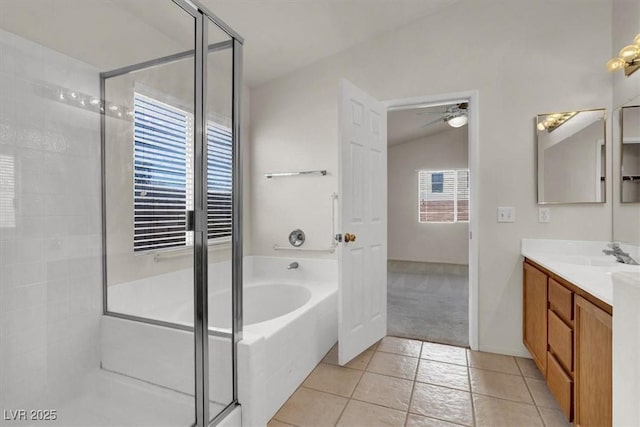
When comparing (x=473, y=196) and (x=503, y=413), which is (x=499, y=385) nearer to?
(x=503, y=413)

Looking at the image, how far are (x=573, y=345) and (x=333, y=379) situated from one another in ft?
4.50

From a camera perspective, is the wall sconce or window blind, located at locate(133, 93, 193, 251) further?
the wall sconce

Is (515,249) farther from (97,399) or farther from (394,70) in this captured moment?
(97,399)

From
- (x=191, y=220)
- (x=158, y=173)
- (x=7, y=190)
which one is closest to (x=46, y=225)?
(x=7, y=190)

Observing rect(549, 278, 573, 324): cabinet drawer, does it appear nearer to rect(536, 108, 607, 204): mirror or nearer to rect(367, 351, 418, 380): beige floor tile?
rect(536, 108, 607, 204): mirror

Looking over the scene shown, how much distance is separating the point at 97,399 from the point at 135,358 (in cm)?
25

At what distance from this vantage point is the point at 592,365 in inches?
53.8

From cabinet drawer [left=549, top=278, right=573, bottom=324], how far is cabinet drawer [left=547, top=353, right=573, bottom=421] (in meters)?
0.28

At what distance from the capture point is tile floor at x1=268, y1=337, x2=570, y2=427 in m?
1.76

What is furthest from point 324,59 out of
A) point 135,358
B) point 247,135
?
point 135,358

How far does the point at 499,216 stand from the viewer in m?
2.55

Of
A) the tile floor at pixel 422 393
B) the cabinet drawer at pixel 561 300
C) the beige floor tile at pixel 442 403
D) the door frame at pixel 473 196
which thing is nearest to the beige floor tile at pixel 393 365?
the tile floor at pixel 422 393

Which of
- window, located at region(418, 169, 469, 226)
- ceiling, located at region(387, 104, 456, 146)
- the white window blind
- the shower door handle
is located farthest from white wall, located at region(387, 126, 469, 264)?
the white window blind

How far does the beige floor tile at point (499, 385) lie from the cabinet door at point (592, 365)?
1.56 ft
